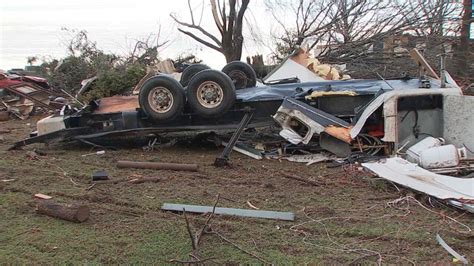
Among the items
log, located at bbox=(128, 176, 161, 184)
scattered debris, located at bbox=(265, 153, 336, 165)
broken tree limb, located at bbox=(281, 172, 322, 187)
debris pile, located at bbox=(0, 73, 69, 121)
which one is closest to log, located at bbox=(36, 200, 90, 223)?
log, located at bbox=(128, 176, 161, 184)

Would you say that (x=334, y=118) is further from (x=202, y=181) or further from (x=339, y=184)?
(x=202, y=181)

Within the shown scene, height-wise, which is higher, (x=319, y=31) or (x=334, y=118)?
(x=319, y=31)

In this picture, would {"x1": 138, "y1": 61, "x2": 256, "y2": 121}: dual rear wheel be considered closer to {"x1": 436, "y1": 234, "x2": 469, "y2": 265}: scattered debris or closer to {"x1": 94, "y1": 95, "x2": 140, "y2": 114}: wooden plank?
{"x1": 94, "y1": 95, "x2": 140, "y2": 114}: wooden plank

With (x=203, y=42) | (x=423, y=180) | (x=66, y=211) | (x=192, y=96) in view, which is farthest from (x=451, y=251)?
(x=203, y=42)

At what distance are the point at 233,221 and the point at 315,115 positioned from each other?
2.84m

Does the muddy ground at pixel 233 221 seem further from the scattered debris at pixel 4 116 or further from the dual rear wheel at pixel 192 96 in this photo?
the scattered debris at pixel 4 116

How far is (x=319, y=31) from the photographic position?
13289 millimetres

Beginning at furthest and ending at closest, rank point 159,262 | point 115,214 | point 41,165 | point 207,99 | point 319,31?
1. point 319,31
2. point 207,99
3. point 41,165
4. point 115,214
5. point 159,262

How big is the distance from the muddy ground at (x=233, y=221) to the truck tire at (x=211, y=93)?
103 centimetres

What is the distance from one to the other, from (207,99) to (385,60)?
6.29m

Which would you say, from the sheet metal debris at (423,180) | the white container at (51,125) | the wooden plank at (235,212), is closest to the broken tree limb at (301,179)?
the sheet metal debris at (423,180)

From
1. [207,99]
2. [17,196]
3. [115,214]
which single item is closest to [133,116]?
[207,99]

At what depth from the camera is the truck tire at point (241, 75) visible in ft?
27.0

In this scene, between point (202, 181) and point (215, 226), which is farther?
point (202, 181)
